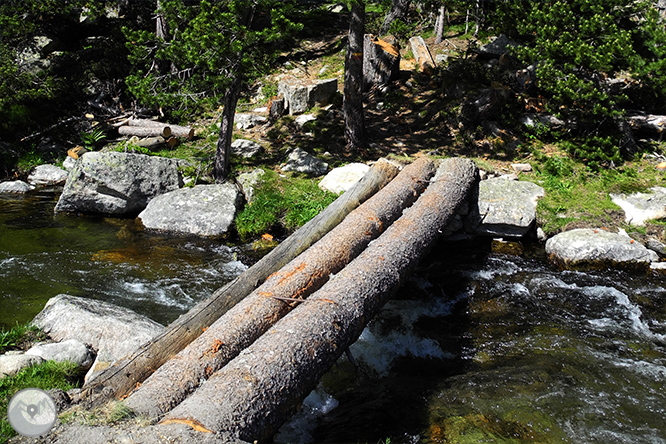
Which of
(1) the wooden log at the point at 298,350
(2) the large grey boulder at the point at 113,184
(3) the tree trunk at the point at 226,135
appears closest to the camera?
(1) the wooden log at the point at 298,350

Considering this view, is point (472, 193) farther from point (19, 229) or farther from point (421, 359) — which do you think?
point (19, 229)

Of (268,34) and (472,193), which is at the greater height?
(268,34)

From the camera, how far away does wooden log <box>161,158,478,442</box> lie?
3646mm

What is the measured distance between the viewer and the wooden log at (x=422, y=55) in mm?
15195

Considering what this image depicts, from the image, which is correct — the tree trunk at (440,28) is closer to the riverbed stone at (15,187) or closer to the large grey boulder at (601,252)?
the large grey boulder at (601,252)

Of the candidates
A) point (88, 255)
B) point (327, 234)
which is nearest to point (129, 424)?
point (327, 234)

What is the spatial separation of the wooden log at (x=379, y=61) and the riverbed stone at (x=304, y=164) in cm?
475

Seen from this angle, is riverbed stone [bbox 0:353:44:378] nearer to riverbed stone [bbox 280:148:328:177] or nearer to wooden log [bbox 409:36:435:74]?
riverbed stone [bbox 280:148:328:177]

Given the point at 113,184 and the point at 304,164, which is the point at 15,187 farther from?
the point at 304,164

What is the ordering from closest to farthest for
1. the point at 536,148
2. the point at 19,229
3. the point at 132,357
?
the point at 132,357 → the point at 19,229 → the point at 536,148

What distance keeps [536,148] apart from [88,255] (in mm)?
10614

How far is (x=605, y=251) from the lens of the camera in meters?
8.34

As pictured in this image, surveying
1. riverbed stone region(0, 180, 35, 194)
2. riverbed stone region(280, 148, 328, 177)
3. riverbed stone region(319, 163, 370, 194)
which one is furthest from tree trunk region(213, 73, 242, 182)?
riverbed stone region(0, 180, 35, 194)

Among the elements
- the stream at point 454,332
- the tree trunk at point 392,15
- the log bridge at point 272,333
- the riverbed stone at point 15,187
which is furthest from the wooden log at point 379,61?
the riverbed stone at point 15,187
